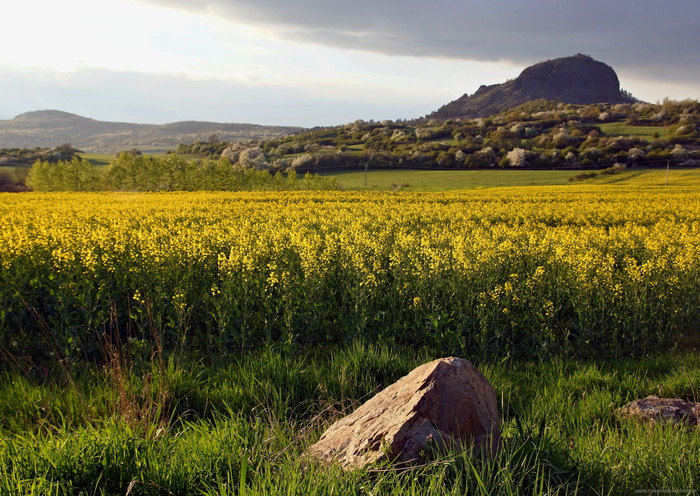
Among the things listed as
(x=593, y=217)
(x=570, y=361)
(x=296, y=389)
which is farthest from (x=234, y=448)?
(x=593, y=217)

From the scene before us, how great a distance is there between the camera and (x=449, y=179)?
209 ft

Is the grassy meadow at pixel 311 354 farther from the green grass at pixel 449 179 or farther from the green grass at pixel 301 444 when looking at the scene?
the green grass at pixel 449 179

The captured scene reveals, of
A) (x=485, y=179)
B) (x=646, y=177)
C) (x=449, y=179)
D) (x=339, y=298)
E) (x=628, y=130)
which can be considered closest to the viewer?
(x=339, y=298)

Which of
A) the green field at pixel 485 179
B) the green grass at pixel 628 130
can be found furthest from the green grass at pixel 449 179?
the green grass at pixel 628 130

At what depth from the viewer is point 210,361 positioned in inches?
250

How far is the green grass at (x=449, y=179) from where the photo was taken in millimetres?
57281

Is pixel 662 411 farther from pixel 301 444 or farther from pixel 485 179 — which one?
pixel 485 179

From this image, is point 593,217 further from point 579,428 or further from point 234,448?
point 234,448

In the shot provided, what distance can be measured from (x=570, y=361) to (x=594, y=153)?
82.7 meters

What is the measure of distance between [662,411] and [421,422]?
2.70 m

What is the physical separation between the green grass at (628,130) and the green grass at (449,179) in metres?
41.7

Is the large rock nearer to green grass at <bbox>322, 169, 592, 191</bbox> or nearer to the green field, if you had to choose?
the green field

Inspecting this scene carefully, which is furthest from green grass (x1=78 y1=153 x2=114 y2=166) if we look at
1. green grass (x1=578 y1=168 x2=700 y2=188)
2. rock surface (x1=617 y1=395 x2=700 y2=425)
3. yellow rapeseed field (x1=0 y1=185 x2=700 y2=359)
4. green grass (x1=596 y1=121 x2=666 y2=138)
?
green grass (x1=596 y1=121 x2=666 y2=138)

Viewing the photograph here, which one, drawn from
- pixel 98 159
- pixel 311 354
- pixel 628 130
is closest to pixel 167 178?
pixel 311 354
